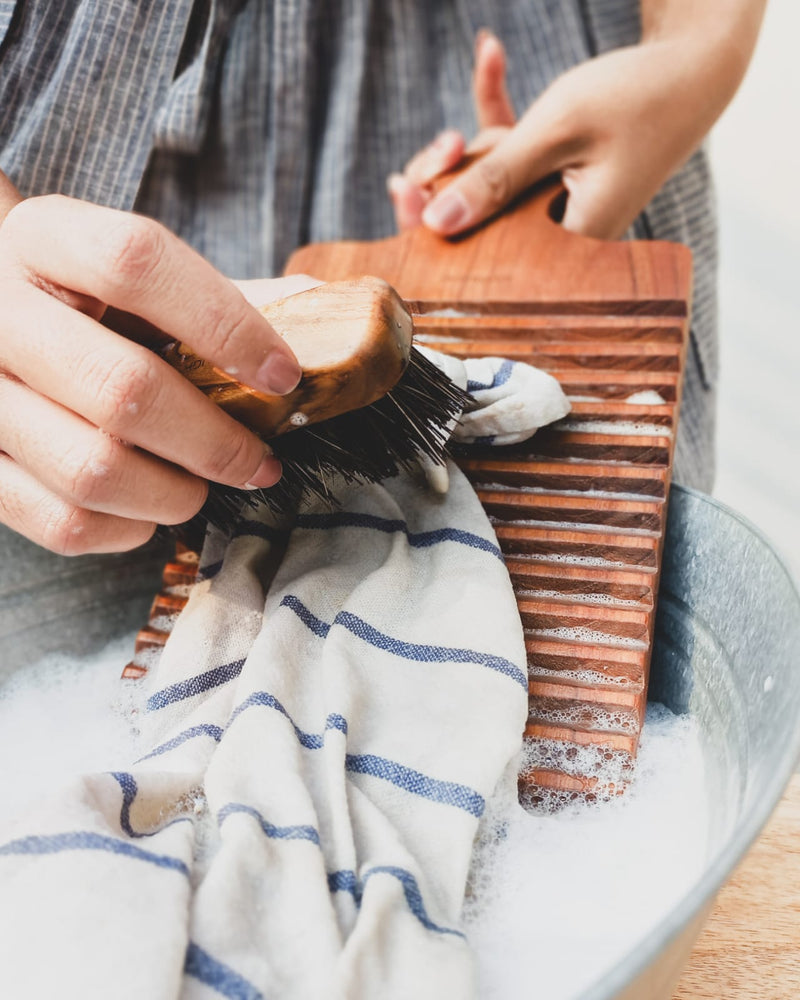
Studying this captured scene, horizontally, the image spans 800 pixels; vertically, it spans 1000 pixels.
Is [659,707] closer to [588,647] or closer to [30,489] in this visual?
[588,647]

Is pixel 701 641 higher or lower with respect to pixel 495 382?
lower

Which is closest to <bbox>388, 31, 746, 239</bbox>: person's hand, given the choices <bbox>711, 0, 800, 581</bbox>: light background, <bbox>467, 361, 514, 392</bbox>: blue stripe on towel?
<bbox>467, 361, 514, 392</bbox>: blue stripe on towel

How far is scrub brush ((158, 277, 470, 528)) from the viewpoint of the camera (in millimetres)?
405

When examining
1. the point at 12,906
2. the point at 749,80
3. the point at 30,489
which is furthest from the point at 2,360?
the point at 749,80

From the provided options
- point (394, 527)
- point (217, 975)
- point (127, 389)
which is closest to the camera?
point (217, 975)

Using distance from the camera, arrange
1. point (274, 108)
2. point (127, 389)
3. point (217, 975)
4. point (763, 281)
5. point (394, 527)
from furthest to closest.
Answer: point (763, 281)
point (274, 108)
point (394, 527)
point (127, 389)
point (217, 975)

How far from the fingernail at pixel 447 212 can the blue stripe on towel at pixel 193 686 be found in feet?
1.39

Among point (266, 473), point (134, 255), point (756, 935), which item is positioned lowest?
point (756, 935)

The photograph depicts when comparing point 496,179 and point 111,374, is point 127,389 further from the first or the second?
point 496,179

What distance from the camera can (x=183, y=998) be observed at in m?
0.30

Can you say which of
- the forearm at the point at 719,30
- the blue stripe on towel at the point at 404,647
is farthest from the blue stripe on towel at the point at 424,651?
the forearm at the point at 719,30

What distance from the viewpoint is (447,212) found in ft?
2.35

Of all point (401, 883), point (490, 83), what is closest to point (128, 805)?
point (401, 883)

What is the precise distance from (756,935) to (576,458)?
0.93ft
